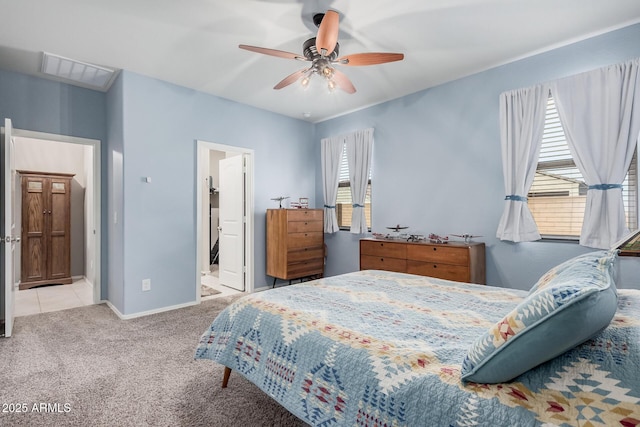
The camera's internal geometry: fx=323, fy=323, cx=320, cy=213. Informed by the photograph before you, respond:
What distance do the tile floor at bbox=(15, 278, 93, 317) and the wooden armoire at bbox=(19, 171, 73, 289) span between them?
22 centimetres

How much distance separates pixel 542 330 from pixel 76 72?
4.54 m

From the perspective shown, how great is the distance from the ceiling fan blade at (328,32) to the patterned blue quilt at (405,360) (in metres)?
1.73

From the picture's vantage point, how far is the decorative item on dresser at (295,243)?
14.8ft

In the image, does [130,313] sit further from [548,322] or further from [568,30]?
[568,30]

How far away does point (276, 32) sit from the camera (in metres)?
2.78

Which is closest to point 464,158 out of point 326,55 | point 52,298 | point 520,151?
point 520,151

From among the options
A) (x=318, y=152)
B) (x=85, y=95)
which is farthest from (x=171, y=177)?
(x=318, y=152)

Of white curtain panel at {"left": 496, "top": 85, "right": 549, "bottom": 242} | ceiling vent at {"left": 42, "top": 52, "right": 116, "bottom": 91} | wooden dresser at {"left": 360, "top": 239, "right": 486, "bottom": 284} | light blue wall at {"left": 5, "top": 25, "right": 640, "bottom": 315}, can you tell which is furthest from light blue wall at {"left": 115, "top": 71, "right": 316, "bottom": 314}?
white curtain panel at {"left": 496, "top": 85, "right": 549, "bottom": 242}

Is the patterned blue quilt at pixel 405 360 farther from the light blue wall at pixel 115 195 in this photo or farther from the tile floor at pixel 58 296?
the tile floor at pixel 58 296

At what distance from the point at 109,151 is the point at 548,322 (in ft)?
15.1

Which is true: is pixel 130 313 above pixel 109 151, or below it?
below

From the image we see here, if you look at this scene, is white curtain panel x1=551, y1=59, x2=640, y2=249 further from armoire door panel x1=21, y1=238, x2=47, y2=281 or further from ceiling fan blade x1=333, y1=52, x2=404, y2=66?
armoire door panel x1=21, y1=238, x2=47, y2=281

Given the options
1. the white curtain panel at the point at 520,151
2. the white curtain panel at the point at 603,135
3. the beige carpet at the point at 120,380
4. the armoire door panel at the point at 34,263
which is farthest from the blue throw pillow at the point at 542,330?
the armoire door panel at the point at 34,263

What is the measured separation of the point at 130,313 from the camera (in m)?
3.51
